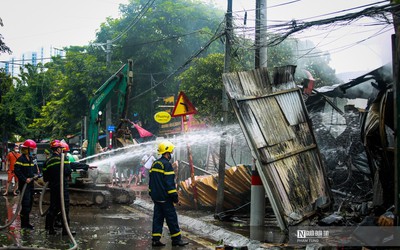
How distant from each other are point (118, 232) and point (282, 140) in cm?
385

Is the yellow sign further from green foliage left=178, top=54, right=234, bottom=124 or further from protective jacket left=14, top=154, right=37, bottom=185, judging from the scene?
protective jacket left=14, top=154, right=37, bottom=185

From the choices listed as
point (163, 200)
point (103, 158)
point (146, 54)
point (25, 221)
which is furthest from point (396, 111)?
point (146, 54)

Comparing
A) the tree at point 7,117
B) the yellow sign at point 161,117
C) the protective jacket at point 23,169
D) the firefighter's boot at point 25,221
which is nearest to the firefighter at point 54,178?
the firefighter's boot at point 25,221

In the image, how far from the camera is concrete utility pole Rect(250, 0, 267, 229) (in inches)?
380

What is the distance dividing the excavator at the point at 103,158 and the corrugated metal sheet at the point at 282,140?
7395 mm

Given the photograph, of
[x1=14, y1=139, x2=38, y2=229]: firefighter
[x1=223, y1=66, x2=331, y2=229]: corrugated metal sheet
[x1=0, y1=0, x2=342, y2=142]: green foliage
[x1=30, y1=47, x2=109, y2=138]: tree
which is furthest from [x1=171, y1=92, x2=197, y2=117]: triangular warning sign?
[x1=30, y1=47, x2=109, y2=138]: tree

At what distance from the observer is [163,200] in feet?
29.2

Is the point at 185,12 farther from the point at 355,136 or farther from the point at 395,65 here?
the point at 395,65

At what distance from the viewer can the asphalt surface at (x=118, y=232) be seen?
881cm

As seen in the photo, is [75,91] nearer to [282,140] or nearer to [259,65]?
[259,65]

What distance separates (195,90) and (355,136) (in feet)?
37.1

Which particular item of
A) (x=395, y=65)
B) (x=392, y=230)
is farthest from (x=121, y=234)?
(x=395, y=65)

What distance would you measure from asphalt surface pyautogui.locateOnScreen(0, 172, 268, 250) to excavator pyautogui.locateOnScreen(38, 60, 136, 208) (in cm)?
109

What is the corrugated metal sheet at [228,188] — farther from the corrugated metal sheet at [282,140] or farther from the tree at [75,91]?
the tree at [75,91]
